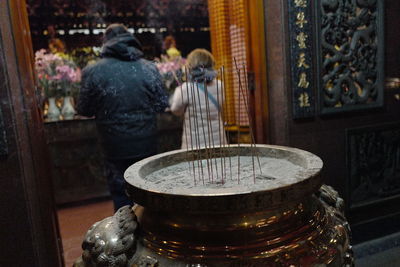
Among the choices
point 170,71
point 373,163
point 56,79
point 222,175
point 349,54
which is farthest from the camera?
point 170,71

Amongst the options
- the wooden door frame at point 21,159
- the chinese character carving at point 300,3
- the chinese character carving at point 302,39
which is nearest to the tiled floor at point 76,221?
the wooden door frame at point 21,159

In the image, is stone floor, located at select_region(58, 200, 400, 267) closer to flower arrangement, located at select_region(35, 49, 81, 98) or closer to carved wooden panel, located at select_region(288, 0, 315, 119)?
carved wooden panel, located at select_region(288, 0, 315, 119)

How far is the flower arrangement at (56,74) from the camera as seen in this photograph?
3756 mm

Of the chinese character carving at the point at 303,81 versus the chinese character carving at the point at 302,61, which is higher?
the chinese character carving at the point at 302,61

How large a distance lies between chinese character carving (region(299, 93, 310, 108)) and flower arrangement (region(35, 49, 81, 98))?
8.23 ft

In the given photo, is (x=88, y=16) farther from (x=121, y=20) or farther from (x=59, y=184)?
(x=59, y=184)

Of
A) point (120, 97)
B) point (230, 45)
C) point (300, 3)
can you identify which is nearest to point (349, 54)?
point (300, 3)

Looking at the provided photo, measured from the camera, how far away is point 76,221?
3.69 m

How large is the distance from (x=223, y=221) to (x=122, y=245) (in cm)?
38

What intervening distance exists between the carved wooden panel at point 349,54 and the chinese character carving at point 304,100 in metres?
0.12

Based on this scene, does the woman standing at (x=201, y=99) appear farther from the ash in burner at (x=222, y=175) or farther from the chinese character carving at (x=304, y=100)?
the ash in burner at (x=222, y=175)

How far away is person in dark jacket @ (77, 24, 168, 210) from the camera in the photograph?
103 inches

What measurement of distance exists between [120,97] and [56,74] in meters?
1.62

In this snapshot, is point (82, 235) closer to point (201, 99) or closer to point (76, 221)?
point (76, 221)
